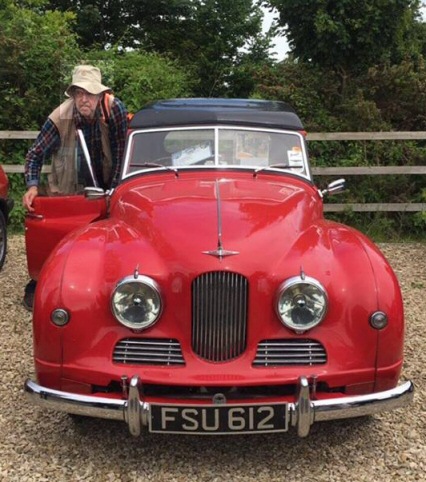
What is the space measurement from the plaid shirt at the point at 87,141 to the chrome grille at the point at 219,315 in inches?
102

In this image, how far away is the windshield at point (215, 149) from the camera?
4461 mm

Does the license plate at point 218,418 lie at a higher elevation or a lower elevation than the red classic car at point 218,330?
lower

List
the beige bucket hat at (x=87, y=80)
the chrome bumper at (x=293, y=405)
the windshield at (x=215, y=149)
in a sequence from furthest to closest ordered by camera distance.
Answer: the beige bucket hat at (x=87, y=80)
the windshield at (x=215, y=149)
the chrome bumper at (x=293, y=405)

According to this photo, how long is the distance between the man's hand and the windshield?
1.02 m

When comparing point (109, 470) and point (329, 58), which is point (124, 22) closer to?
point (329, 58)

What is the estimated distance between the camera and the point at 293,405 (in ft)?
9.83

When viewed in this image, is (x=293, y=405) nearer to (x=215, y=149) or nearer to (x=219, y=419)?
(x=219, y=419)

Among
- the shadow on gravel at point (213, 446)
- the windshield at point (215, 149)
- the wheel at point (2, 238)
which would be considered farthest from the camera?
the wheel at point (2, 238)

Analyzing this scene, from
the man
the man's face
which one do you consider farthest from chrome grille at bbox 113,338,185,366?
the man's face

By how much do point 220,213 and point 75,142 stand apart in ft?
8.25

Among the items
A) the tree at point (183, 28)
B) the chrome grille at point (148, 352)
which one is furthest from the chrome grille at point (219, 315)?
the tree at point (183, 28)

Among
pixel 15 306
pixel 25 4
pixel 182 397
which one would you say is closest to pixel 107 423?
pixel 182 397

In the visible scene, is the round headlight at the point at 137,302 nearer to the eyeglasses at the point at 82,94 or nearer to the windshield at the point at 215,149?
the windshield at the point at 215,149

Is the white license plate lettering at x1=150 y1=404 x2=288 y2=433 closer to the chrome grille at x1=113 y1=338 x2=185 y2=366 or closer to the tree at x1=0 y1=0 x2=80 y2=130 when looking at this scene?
the chrome grille at x1=113 y1=338 x2=185 y2=366
